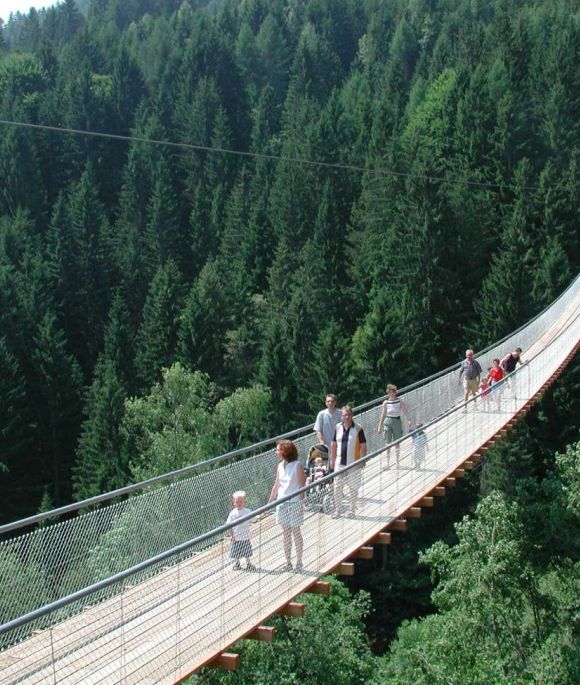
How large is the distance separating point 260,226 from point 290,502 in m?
53.1

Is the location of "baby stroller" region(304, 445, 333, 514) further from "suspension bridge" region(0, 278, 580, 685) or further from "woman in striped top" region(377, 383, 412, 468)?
"woman in striped top" region(377, 383, 412, 468)

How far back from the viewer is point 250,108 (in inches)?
3406

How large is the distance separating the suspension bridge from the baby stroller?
5 cm

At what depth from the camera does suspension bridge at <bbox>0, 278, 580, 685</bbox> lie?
24.0 ft

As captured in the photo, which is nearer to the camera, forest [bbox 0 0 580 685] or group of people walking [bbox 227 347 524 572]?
group of people walking [bbox 227 347 524 572]

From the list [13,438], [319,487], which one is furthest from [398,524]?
[13,438]

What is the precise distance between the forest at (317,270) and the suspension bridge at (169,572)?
962 centimetres

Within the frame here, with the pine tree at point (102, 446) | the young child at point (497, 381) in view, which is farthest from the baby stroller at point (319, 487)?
the pine tree at point (102, 446)

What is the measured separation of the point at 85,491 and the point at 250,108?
169 feet

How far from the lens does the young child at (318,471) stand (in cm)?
1118

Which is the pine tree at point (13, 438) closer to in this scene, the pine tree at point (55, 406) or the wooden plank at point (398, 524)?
the pine tree at point (55, 406)

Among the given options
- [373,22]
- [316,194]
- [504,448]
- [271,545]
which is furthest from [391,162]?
[271,545]

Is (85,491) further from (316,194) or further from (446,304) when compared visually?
(316,194)

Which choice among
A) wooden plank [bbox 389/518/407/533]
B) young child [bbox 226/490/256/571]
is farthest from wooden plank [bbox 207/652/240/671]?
wooden plank [bbox 389/518/407/533]
